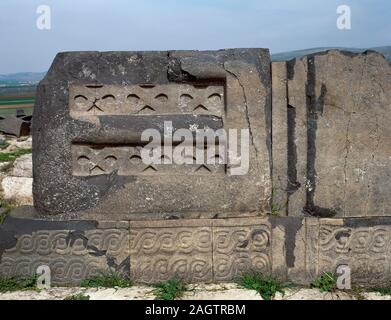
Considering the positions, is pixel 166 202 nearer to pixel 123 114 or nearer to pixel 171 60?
pixel 123 114

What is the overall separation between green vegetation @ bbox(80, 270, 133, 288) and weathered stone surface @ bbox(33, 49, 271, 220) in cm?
40

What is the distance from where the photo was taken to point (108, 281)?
300cm

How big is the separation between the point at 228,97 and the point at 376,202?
1.27 meters

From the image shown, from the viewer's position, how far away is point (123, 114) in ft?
10.1

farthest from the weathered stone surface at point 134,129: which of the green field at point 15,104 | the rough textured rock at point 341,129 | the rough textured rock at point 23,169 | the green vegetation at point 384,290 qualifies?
the green field at point 15,104

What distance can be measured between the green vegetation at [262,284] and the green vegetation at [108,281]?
2.60 feet

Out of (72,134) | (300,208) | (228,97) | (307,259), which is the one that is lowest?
(307,259)

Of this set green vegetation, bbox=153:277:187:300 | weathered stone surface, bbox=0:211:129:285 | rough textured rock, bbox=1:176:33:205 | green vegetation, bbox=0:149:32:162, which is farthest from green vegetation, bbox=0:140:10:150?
green vegetation, bbox=153:277:187:300

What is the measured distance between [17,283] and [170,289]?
107 centimetres

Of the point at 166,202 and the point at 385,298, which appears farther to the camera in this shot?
the point at 166,202

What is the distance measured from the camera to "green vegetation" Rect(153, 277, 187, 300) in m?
2.86

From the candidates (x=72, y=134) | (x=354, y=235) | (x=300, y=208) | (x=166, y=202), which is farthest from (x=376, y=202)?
(x=72, y=134)

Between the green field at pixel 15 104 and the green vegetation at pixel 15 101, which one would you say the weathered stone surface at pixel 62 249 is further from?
the green vegetation at pixel 15 101

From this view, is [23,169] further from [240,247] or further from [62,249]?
[240,247]
